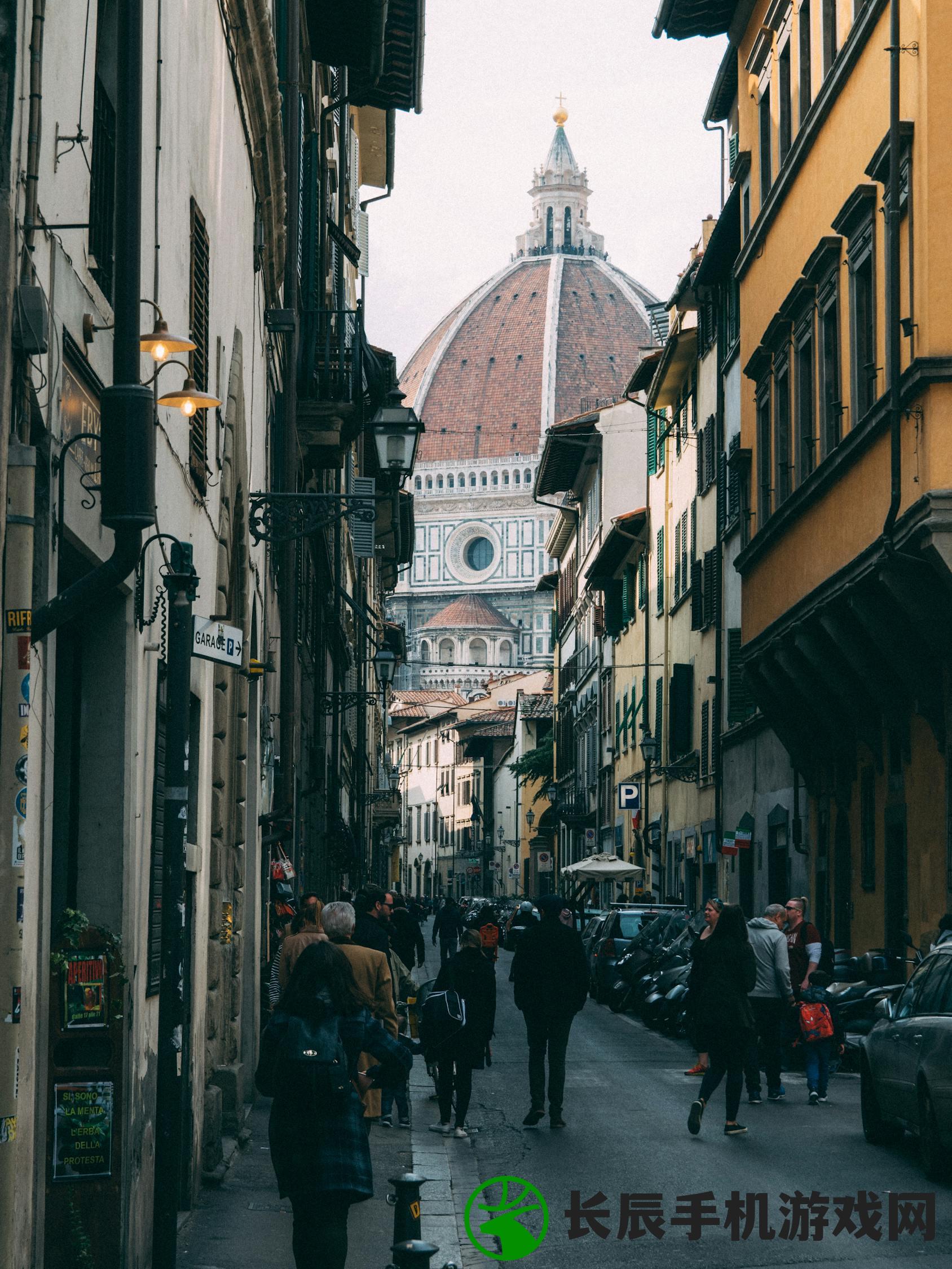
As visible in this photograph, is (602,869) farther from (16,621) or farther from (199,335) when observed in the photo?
(16,621)

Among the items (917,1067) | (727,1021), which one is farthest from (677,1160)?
(917,1067)

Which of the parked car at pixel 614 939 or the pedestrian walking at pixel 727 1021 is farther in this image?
the parked car at pixel 614 939

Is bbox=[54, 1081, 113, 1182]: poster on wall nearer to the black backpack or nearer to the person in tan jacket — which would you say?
the person in tan jacket

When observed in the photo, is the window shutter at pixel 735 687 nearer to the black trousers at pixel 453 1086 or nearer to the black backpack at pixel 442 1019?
the black trousers at pixel 453 1086

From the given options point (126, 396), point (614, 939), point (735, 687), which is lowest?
point (614, 939)

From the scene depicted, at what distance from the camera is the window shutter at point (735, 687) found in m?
31.5

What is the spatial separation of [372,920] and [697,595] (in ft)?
73.3

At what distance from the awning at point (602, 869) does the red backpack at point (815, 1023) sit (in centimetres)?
2473

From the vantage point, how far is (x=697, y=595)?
36469 millimetres

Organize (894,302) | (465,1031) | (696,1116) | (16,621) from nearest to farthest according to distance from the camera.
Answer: (16,621), (696,1116), (465,1031), (894,302)

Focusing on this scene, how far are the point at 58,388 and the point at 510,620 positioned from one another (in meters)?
174

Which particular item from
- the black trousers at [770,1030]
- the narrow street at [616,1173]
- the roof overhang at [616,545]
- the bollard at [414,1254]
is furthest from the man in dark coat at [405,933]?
the roof overhang at [616,545]

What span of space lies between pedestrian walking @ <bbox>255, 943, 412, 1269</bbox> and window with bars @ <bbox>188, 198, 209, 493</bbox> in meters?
4.01

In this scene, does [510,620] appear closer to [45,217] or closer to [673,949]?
[673,949]
